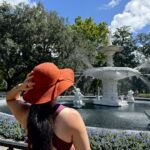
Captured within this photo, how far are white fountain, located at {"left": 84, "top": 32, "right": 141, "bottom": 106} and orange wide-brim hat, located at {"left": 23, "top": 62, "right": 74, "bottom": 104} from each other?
61.2 ft

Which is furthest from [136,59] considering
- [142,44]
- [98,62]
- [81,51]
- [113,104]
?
[113,104]

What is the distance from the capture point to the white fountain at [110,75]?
20969 millimetres

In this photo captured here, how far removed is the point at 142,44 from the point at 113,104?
32.9 m

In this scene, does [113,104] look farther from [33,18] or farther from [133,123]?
[33,18]

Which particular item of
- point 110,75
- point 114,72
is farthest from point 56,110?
point 110,75

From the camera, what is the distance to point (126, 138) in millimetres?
8352

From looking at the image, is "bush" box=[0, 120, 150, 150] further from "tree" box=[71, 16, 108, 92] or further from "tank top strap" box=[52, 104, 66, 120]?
"tree" box=[71, 16, 108, 92]

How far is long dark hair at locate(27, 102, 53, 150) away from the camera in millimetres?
2281

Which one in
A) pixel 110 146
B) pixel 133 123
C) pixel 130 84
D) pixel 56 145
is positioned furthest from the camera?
pixel 130 84

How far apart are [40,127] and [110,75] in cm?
1938

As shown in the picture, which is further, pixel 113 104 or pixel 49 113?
pixel 113 104

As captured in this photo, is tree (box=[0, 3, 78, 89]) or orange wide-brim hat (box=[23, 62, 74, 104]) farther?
tree (box=[0, 3, 78, 89])

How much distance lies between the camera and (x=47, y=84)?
2320 mm

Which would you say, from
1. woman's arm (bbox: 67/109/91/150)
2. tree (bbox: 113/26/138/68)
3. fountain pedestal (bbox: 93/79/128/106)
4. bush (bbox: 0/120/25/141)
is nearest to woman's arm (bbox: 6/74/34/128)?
woman's arm (bbox: 67/109/91/150)
